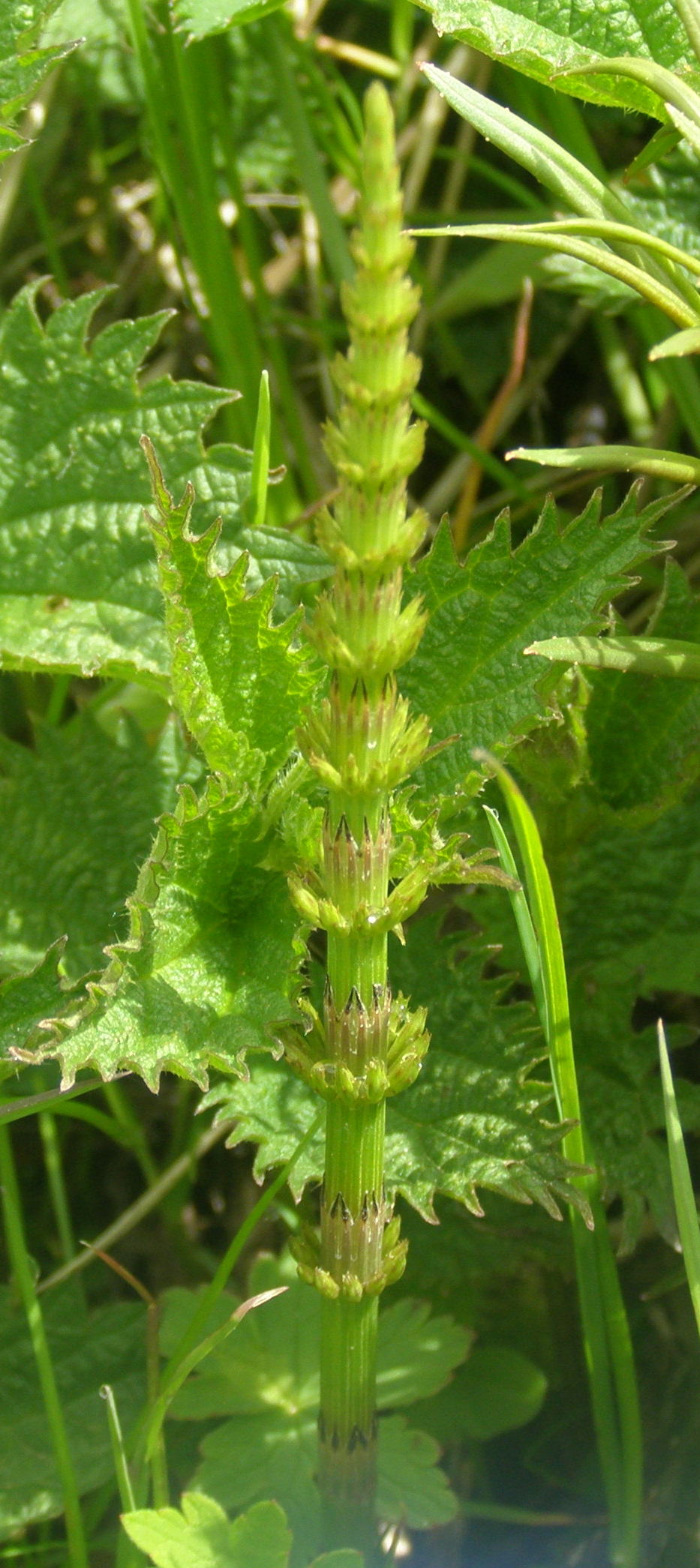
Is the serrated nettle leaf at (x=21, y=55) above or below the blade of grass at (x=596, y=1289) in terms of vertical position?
above

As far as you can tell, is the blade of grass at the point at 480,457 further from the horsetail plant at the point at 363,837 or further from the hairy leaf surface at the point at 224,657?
the horsetail plant at the point at 363,837

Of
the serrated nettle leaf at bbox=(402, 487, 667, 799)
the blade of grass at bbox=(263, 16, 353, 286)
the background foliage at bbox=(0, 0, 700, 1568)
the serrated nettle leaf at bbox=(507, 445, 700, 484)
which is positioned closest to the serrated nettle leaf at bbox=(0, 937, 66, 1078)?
the background foliage at bbox=(0, 0, 700, 1568)

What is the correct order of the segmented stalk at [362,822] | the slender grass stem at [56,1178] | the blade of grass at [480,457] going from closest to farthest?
the segmented stalk at [362,822], the slender grass stem at [56,1178], the blade of grass at [480,457]

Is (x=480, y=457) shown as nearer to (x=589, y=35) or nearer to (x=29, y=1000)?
(x=589, y=35)

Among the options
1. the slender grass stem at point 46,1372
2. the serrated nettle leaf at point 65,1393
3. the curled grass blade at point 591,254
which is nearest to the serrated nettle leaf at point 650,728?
the curled grass blade at point 591,254

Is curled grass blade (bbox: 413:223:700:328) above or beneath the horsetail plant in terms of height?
above

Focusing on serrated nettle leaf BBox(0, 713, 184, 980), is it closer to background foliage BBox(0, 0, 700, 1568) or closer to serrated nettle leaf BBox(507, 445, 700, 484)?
background foliage BBox(0, 0, 700, 1568)

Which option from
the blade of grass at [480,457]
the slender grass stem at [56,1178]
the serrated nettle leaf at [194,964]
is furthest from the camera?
the blade of grass at [480,457]
